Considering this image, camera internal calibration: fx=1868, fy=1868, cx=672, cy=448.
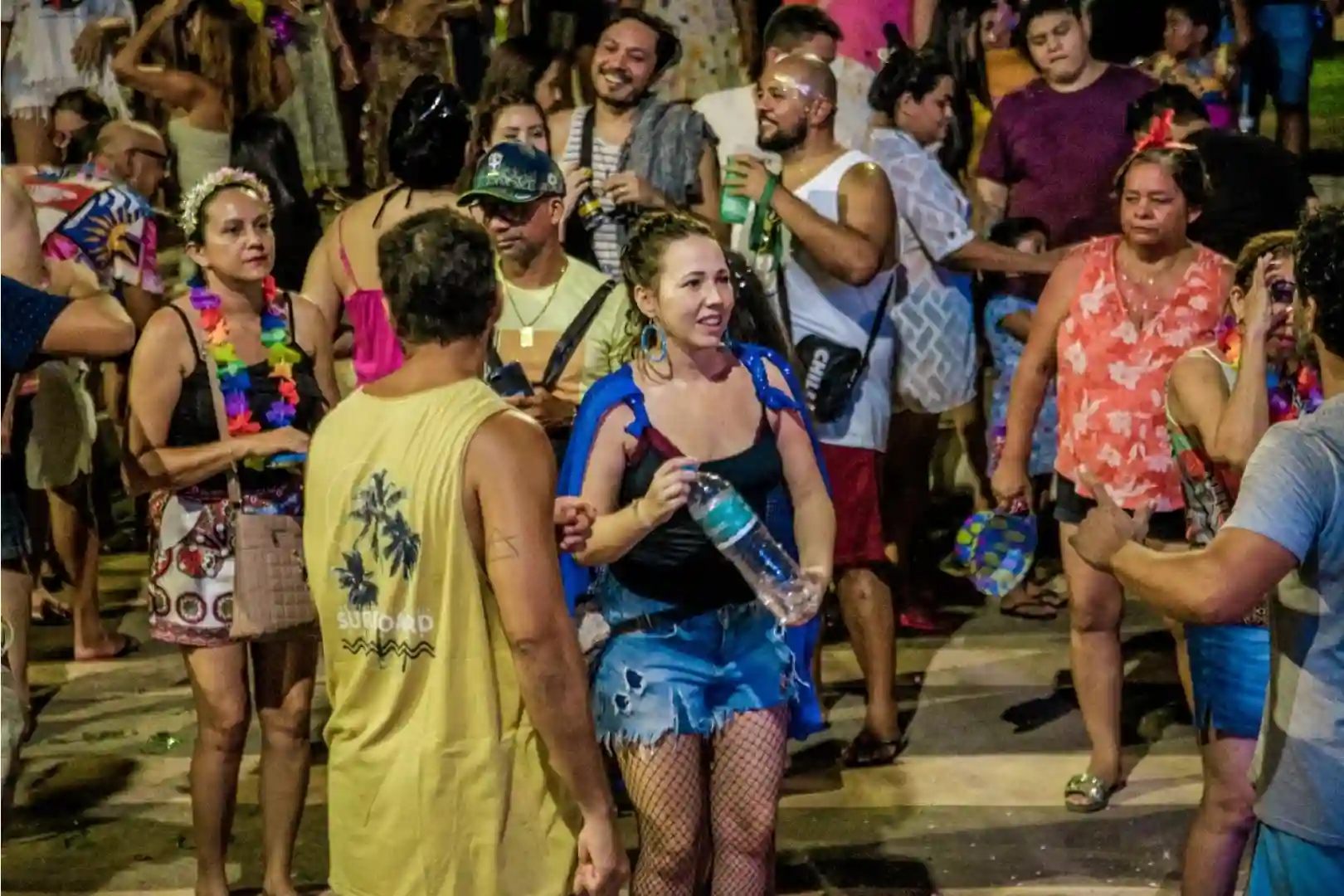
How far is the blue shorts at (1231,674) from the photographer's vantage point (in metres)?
3.92

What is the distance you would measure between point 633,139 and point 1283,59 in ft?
15.9

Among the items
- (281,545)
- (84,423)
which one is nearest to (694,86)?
(84,423)

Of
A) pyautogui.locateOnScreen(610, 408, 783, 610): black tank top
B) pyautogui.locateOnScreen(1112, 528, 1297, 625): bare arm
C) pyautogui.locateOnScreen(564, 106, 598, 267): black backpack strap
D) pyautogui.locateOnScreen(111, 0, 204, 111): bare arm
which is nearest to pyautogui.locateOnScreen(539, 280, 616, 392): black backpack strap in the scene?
pyautogui.locateOnScreen(610, 408, 783, 610): black tank top

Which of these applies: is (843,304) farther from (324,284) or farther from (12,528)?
(12,528)

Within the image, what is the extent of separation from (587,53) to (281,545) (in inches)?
183

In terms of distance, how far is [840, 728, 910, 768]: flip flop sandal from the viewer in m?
5.68

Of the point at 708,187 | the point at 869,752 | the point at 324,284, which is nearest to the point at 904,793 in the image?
the point at 869,752

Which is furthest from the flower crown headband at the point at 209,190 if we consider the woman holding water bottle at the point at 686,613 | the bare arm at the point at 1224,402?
the bare arm at the point at 1224,402

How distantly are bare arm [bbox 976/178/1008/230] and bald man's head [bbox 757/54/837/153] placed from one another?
1614mm

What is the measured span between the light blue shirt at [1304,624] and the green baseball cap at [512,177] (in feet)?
7.68

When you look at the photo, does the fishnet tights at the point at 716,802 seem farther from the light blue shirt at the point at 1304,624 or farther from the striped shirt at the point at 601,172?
the striped shirt at the point at 601,172

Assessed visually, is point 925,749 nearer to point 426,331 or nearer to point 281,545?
point 281,545

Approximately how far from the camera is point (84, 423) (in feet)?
22.9

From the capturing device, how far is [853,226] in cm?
546
